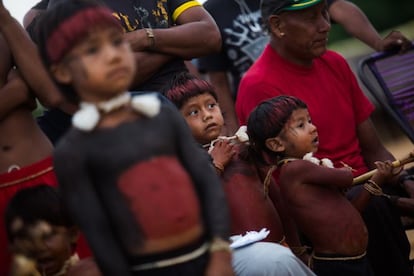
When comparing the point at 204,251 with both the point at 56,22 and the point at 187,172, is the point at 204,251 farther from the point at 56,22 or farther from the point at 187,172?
the point at 56,22

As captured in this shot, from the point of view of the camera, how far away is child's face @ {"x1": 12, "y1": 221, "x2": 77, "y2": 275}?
10.2ft

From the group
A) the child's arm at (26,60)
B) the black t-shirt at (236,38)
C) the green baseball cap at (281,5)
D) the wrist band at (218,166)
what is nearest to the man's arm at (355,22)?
the black t-shirt at (236,38)

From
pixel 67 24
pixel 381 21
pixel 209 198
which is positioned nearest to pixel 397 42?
pixel 209 198

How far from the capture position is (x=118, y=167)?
2.65 metres

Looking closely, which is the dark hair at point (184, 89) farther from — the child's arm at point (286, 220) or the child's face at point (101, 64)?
the child's face at point (101, 64)

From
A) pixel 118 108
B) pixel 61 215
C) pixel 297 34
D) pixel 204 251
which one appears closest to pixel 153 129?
pixel 118 108

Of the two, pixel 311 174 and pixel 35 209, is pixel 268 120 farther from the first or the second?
pixel 35 209

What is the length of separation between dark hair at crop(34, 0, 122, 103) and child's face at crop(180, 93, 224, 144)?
1.25 metres

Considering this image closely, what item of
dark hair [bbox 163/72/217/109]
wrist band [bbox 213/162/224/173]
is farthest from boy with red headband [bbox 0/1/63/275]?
wrist band [bbox 213/162/224/173]

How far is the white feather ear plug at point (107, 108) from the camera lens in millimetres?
2646

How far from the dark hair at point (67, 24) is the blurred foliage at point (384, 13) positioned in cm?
806

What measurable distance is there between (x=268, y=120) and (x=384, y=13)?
718 centimetres

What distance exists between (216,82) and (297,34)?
30.6 inches

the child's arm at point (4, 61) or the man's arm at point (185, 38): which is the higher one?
the child's arm at point (4, 61)
